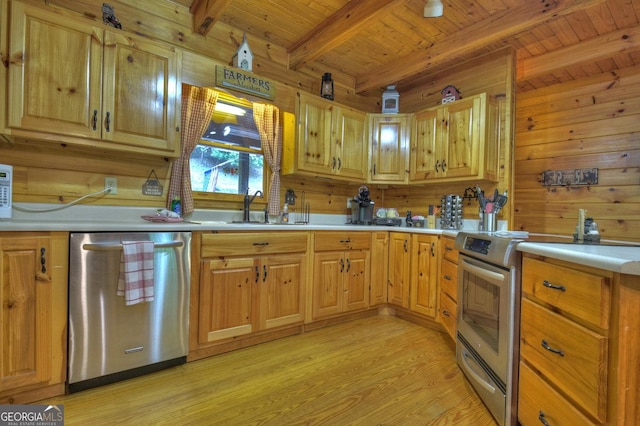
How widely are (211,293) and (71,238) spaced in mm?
844

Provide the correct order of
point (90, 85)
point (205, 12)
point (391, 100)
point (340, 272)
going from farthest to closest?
point (391, 100)
point (340, 272)
point (205, 12)
point (90, 85)

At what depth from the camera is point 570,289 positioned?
1.14 m

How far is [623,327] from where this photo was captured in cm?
92

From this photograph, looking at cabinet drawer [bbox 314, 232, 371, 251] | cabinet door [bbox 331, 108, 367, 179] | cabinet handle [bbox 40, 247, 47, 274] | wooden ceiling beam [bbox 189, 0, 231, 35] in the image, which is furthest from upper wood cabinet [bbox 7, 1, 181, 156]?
cabinet door [bbox 331, 108, 367, 179]

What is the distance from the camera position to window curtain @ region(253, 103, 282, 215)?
2.91 meters

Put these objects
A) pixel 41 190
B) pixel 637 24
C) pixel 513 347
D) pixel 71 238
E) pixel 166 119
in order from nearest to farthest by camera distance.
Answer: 1. pixel 513 347
2. pixel 71 238
3. pixel 41 190
4. pixel 166 119
5. pixel 637 24

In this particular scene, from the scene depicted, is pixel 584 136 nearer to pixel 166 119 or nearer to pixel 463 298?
pixel 463 298

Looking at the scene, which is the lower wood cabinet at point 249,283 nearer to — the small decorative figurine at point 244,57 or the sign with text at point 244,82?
the sign with text at point 244,82

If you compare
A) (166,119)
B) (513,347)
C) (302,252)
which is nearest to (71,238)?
(166,119)

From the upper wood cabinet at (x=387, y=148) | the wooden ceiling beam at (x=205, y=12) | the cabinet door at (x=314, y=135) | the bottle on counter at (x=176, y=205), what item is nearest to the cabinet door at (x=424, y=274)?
the upper wood cabinet at (x=387, y=148)

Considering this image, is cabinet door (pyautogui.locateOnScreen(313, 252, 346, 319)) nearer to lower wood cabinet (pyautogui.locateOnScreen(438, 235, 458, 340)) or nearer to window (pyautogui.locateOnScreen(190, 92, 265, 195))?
lower wood cabinet (pyautogui.locateOnScreen(438, 235, 458, 340))

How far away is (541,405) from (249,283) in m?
1.75

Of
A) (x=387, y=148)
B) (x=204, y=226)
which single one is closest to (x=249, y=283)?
(x=204, y=226)

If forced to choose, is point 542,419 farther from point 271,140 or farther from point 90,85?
point 90,85
